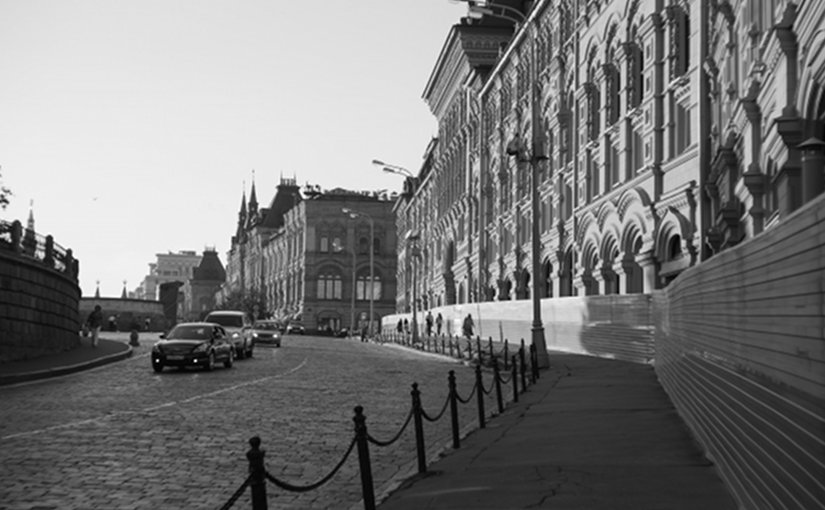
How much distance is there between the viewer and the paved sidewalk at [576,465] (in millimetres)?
9805

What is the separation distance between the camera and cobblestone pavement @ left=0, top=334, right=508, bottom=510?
10.8 meters

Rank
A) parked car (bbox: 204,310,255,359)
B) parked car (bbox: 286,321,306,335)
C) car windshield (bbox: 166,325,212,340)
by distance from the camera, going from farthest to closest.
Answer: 1. parked car (bbox: 286,321,306,335)
2. parked car (bbox: 204,310,255,359)
3. car windshield (bbox: 166,325,212,340)

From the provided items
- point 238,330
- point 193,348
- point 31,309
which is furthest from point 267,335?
point 193,348

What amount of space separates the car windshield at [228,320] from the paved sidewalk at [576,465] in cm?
2553

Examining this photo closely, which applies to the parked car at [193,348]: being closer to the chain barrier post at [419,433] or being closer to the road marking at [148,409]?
the road marking at [148,409]

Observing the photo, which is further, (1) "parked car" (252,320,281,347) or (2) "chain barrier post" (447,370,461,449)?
(1) "parked car" (252,320,281,347)

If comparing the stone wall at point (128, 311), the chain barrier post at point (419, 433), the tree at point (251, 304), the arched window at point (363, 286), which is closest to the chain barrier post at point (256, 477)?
the chain barrier post at point (419, 433)

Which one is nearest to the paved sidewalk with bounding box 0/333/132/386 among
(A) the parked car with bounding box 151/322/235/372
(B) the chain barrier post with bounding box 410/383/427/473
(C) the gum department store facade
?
(A) the parked car with bounding box 151/322/235/372

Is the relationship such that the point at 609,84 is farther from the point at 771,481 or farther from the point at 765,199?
the point at 771,481

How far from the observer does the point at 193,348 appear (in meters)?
32.2

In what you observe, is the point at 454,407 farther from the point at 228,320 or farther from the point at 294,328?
the point at 294,328

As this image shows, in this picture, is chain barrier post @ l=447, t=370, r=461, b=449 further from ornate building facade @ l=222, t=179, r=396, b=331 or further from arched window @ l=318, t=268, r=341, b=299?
arched window @ l=318, t=268, r=341, b=299

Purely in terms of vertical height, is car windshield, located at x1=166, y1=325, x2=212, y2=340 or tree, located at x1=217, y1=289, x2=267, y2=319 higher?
tree, located at x1=217, y1=289, x2=267, y2=319

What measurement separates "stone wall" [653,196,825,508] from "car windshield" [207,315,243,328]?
32.8 metres
